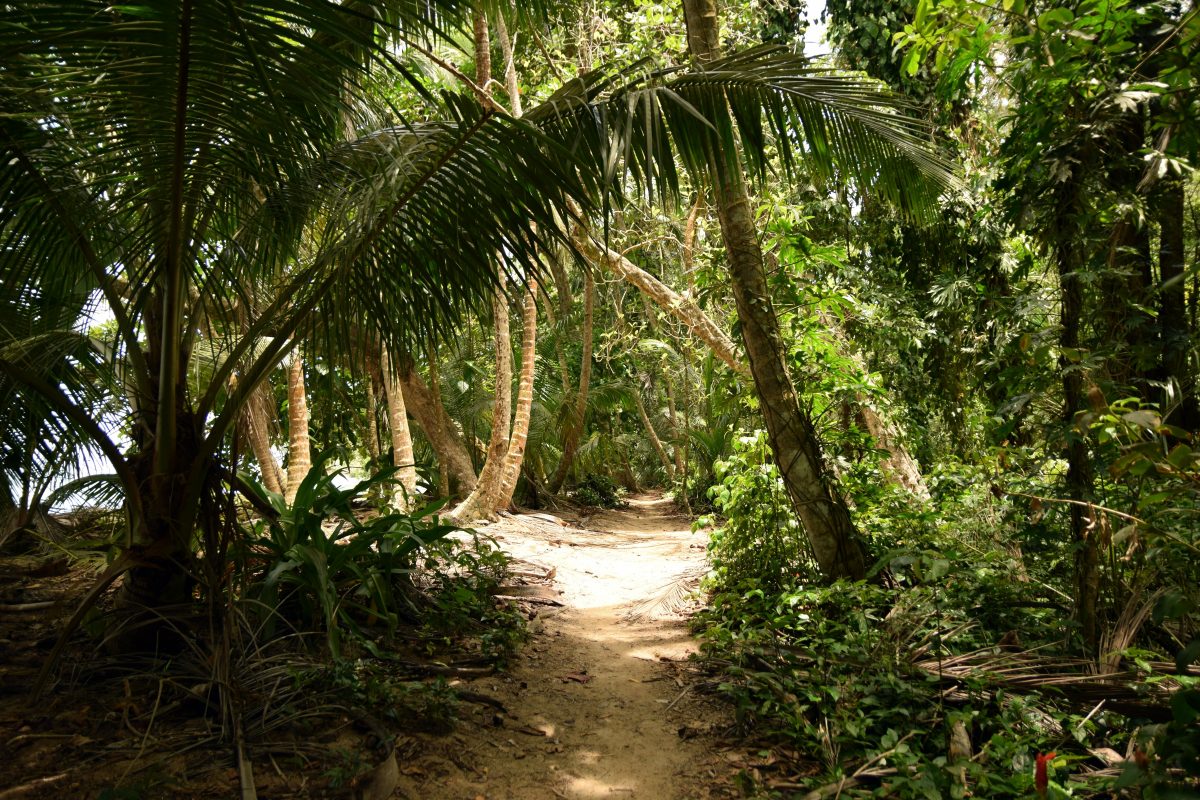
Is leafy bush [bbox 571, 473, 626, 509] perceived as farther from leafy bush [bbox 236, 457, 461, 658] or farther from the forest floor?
leafy bush [bbox 236, 457, 461, 658]

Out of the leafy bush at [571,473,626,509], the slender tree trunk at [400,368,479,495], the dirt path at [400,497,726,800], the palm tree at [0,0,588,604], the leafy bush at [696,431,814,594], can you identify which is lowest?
the leafy bush at [571,473,626,509]

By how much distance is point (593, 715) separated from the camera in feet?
12.0

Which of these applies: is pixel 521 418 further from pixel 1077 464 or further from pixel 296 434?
pixel 1077 464

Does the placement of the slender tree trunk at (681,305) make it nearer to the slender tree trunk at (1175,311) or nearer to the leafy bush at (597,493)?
the slender tree trunk at (1175,311)

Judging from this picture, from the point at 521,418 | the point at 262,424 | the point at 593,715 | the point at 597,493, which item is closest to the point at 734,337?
the point at 593,715

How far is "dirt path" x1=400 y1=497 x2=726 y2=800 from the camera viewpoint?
2867 millimetres

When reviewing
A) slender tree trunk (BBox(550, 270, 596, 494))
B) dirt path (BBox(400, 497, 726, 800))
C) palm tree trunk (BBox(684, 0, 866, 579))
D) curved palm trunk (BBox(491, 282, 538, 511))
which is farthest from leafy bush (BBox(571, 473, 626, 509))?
palm tree trunk (BBox(684, 0, 866, 579))

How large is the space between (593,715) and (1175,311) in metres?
3.42

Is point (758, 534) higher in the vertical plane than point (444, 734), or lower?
higher

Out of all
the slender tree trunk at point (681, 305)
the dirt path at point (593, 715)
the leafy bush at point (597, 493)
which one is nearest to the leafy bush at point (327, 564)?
the dirt path at point (593, 715)

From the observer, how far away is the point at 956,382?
7.95 metres

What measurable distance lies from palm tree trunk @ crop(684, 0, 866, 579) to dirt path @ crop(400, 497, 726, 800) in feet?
3.55

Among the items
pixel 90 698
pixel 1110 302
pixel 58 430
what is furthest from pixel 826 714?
pixel 58 430

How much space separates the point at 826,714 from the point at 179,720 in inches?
101
